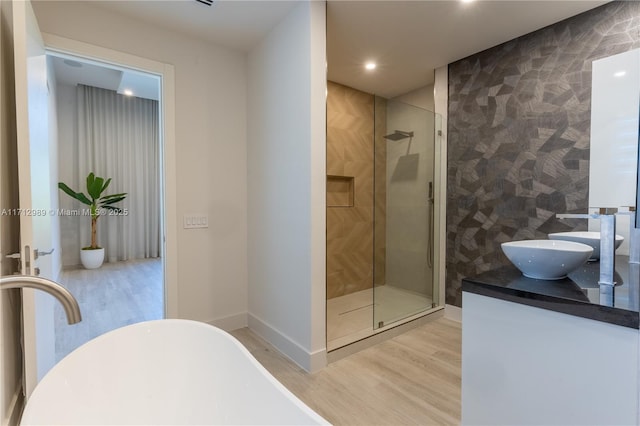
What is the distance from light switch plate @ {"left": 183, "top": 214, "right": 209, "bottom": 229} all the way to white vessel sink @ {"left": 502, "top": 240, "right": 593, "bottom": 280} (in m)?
2.33

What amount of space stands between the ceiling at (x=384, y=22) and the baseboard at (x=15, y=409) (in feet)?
8.29

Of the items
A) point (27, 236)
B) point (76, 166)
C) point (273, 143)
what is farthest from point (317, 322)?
point (76, 166)

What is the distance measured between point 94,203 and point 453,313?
573 centimetres

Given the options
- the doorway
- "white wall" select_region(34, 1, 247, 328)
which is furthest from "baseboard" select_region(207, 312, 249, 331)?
the doorway

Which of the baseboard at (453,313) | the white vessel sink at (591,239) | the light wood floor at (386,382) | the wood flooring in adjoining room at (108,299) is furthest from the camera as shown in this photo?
the baseboard at (453,313)

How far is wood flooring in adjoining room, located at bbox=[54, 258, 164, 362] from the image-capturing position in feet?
8.74

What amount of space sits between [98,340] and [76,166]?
5195 mm

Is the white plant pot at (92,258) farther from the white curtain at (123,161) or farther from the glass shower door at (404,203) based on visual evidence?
the glass shower door at (404,203)

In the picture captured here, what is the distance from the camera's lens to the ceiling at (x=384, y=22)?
2.14 m

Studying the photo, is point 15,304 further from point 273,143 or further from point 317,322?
point 273,143

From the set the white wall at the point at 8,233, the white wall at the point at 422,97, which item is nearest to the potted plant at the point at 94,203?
the white wall at the point at 8,233

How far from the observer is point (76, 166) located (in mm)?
5082

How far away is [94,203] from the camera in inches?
194

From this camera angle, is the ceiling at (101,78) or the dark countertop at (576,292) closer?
the dark countertop at (576,292)
